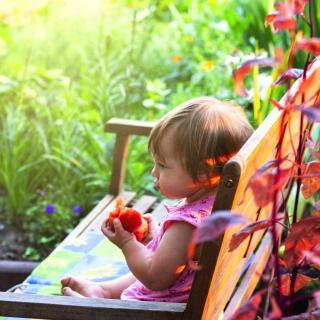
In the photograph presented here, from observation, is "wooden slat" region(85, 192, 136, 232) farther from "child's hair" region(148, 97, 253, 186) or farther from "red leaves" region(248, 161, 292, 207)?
"red leaves" region(248, 161, 292, 207)

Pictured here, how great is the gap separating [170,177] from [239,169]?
1.74 feet

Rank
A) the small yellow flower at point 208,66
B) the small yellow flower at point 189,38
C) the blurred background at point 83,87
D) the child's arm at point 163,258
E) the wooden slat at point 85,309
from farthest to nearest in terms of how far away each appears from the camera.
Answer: the small yellow flower at point 189,38 → the small yellow flower at point 208,66 → the blurred background at point 83,87 → the child's arm at point 163,258 → the wooden slat at point 85,309

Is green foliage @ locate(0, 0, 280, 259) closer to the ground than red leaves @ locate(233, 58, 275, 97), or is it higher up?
closer to the ground

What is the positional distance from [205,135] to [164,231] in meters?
0.28

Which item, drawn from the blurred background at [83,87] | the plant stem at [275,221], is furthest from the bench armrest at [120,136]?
the plant stem at [275,221]

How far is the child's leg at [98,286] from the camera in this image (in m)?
2.43

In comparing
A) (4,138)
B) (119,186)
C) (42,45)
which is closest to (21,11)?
(42,45)

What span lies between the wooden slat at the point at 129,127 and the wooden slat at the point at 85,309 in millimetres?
1504

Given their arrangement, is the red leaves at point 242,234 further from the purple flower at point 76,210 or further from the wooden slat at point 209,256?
the purple flower at point 76,210

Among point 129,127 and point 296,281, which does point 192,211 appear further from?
point 129,127

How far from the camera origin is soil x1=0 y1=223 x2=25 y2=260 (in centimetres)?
372

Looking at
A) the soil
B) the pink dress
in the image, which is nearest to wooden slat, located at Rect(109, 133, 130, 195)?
the soil

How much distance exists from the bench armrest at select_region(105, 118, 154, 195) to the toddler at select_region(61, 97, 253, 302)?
115 centimetres

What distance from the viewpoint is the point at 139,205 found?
3.36m
